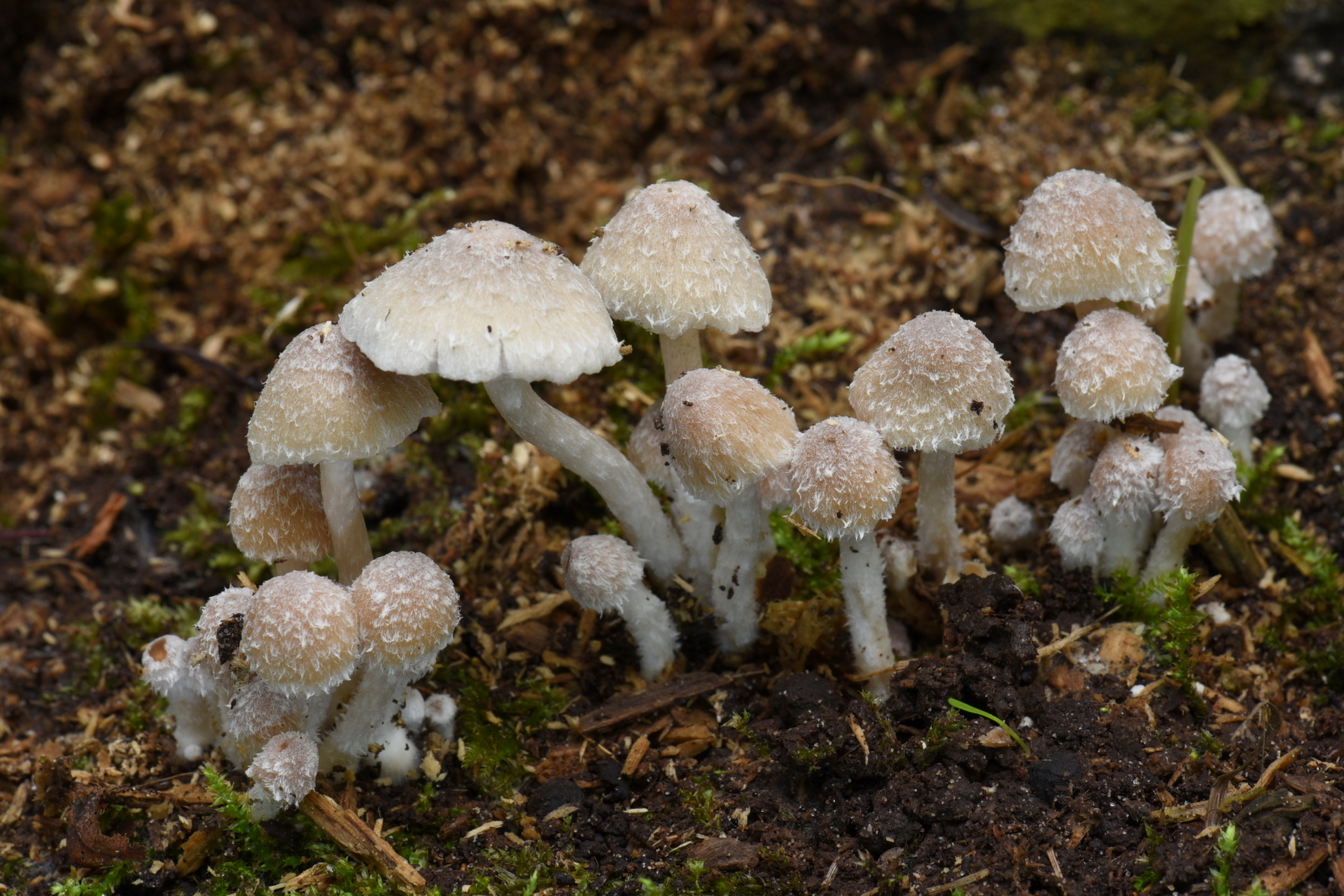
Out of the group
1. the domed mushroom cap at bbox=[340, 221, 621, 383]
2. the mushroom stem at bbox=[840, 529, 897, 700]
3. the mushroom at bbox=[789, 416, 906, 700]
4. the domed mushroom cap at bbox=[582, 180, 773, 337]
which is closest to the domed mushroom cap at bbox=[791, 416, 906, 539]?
the mushroom at bbox=[789, 416, 906, 700]

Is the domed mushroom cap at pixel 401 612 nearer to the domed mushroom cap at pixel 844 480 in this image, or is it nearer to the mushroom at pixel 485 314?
the mushroom at pixel 485 314

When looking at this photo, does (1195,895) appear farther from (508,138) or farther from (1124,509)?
(508,138)

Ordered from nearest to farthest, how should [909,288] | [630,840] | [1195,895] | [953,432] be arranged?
[1195,895] < [953,432] < [630,840] < [909,288]

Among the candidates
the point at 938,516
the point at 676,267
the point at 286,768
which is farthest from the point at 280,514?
the point at 938,516

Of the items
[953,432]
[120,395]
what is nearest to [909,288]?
[953,432]

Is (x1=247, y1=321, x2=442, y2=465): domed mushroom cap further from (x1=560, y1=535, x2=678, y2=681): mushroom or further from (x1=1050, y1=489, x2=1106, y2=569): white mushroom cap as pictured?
(x1=1050, y1=489, x2=1106, y2=569): white mushroom cap

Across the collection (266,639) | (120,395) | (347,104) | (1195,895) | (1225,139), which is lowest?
(120,395)
